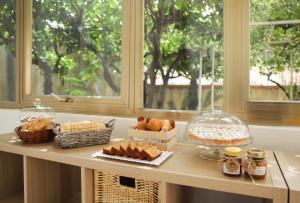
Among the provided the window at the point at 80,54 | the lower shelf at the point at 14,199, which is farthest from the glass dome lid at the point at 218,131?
the lower shelf at the point at 14,199

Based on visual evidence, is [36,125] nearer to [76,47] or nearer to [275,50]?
[76,47]

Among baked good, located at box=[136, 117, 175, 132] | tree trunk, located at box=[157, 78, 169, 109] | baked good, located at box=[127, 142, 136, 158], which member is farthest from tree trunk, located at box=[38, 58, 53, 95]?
baked good, located at box=[127, 142, 136, 158]

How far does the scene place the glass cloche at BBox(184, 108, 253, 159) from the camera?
0.96m

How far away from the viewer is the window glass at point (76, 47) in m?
1.65

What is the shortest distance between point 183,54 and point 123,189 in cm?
81

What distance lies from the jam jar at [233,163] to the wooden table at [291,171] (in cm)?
14

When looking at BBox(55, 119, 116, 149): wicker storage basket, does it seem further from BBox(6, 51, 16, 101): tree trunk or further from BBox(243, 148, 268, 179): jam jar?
BBox(6, 51, 16, 101): tree trunk

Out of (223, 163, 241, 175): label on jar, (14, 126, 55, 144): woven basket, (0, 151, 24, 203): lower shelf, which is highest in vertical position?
(14, 126, 55, 144): woven basket

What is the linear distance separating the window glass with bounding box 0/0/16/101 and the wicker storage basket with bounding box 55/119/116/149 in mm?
1053

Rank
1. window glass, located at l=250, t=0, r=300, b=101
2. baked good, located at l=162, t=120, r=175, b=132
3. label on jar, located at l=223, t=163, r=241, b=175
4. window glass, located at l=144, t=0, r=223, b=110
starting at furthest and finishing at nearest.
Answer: window glass, located at l=144, t=0, r=223, b=110 → window glass, located at l=250, t=0, r=300, b=101 → baked good, located at l=162, t=120, r=175, b=132 → label on jar, located at l=223, t=163, r=241, b=175

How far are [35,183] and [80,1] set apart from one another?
1136 millimetres

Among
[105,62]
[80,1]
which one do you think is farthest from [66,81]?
[80,1]

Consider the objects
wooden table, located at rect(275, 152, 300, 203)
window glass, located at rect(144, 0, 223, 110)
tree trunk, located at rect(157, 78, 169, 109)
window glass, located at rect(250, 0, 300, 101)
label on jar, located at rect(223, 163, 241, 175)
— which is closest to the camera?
wooden table, located at rect(275, 152, 300, 203)

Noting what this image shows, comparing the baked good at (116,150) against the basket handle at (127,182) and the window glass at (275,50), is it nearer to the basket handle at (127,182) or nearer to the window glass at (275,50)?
the basket handle at (127,182)
